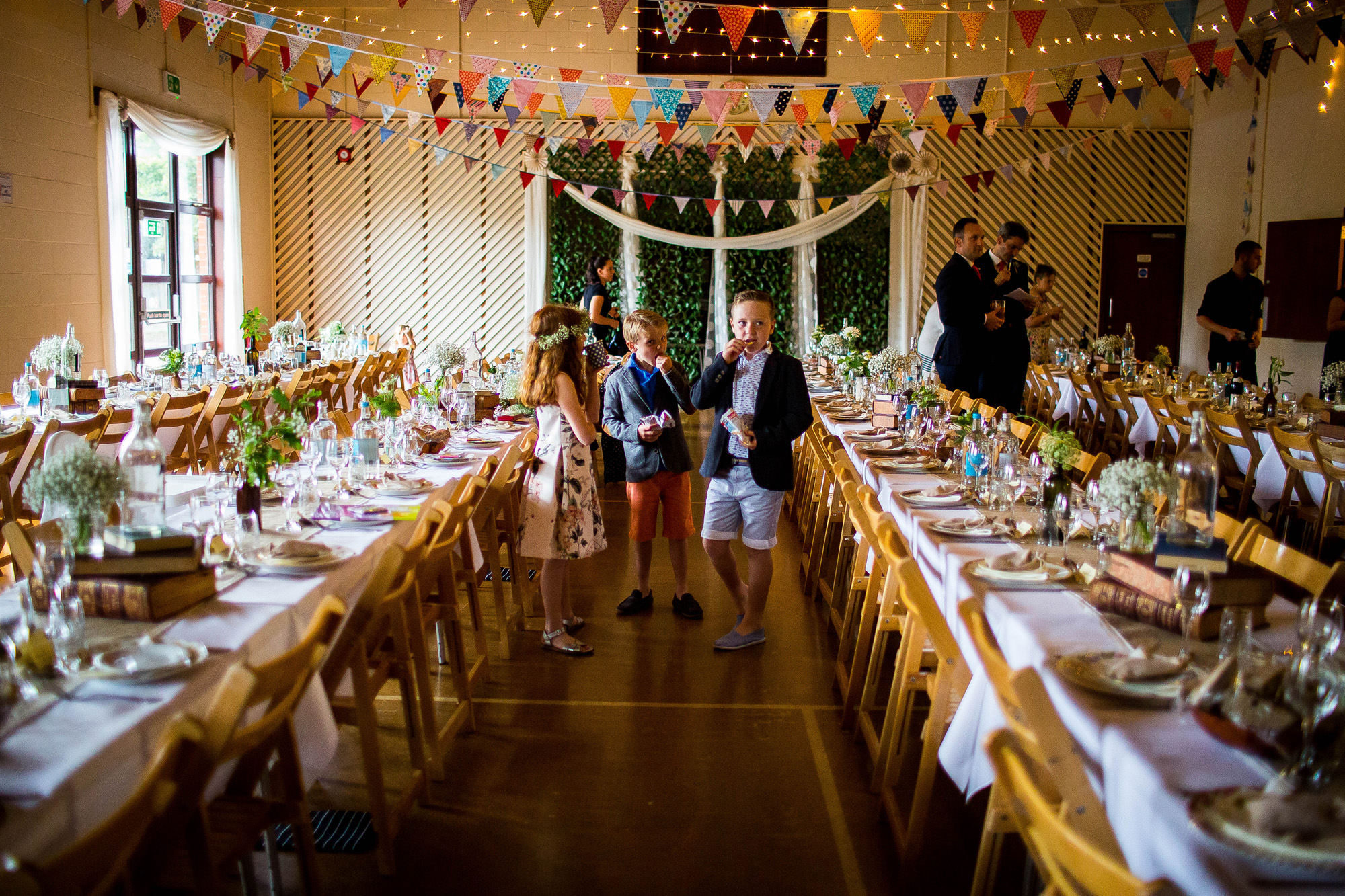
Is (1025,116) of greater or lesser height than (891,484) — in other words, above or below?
above

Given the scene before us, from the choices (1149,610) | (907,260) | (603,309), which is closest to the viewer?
(1149,610)

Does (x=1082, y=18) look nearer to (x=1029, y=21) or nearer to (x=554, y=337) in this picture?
(x=1029, y=21)

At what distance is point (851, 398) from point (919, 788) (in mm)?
5049

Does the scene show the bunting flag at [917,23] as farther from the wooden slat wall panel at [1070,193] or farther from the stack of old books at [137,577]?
the stack of old books at [137,577]

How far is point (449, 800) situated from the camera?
3.33 m

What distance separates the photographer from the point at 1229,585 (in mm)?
2443

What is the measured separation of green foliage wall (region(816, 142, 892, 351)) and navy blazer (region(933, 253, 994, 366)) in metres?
5.87

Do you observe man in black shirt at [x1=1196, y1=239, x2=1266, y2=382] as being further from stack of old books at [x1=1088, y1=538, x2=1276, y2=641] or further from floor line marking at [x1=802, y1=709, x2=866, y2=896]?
stack of old books at [x1=1088, y1=538, x2=1276, y2=641]

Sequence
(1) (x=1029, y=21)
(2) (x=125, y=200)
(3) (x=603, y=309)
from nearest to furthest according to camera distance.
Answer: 1. (1) (x=1029, y=21)
2. (3) (x=603, y=309)
3. (2) (x=125, y=200)

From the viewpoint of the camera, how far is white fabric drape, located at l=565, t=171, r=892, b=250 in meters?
12.6

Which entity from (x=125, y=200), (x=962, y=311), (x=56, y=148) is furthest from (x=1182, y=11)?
(x=125, y=200)

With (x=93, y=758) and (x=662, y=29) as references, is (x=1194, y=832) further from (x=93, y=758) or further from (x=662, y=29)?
(x=662, y=29)

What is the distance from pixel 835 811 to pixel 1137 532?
1248mm

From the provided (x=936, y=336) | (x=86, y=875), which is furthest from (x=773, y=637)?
(x=936, y=336)
